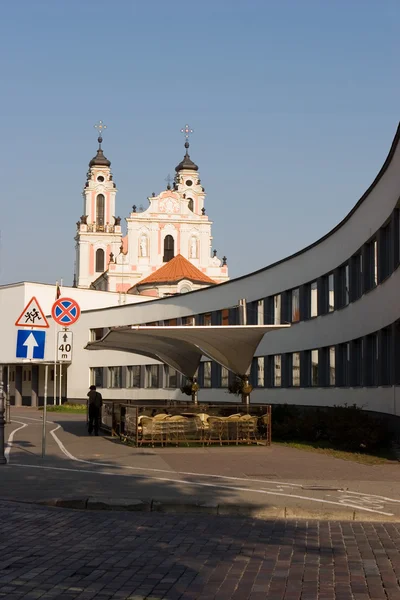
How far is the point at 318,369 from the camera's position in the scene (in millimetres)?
37875

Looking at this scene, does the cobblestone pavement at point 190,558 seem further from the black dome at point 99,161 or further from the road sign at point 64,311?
the black dome at point 99,161

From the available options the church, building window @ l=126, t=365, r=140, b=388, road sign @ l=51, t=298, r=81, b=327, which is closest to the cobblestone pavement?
road sign @ l=51, t=298, r=81, b=327

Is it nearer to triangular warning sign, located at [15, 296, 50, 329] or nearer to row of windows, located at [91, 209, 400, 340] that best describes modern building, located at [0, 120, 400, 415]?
row of windows, located at [91, 209, 400, 340]

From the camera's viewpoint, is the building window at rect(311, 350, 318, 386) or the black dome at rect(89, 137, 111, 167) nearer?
the building window at rect(311, 350, 318, 386)

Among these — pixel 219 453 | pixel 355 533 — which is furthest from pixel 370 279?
pixel 355 533

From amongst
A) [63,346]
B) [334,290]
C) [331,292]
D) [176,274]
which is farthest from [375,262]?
[176,274]

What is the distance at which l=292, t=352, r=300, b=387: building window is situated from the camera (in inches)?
1629

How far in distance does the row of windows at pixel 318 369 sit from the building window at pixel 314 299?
→ 1.53 meters

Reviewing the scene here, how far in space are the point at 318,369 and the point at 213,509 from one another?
2548 centimetres

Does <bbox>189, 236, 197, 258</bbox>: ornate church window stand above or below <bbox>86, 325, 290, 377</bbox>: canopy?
above

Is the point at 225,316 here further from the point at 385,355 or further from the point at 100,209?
the point at 100,209

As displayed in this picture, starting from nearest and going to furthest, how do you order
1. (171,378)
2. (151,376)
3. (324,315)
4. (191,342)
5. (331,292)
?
1. (191,342)
2. (331,292)
3. (324,315)
4. (171,378)
5. (151,376)

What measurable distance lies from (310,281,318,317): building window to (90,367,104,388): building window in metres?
32.4

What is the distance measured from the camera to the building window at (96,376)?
6981 centimetres
